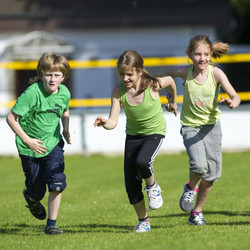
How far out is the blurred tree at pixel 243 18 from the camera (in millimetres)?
29266

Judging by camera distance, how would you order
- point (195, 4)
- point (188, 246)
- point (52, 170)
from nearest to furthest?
point (188, 246), point (52, 170), point (195, 4)

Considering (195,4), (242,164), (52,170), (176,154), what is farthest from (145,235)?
(195,4)

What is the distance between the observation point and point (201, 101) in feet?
22.6

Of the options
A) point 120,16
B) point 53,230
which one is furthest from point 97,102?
point 53,230

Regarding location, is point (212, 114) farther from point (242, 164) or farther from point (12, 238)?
point (242, 164)

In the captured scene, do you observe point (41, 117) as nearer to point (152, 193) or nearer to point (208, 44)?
point (152, 193)

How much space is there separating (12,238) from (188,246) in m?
2.24

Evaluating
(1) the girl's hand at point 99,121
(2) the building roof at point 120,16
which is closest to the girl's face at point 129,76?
(1) the girl's hand at point 99,121

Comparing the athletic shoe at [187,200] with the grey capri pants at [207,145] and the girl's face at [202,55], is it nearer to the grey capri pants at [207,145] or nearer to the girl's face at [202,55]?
the grey capri pants at [207,145]

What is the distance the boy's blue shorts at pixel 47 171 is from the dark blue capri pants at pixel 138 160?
664 millimetres

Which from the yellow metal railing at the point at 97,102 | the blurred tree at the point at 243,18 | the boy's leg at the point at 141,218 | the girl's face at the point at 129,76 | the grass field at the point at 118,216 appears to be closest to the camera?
the grass field at the point at 118,216

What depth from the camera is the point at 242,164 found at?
1354cm

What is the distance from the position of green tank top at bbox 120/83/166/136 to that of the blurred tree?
2304cm

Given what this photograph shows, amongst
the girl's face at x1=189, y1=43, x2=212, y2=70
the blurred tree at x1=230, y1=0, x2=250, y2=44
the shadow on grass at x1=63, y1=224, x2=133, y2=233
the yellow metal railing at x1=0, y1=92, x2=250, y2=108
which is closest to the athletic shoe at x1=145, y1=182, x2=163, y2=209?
the shadow on grass at x1=63, y1=224, x2=133, y2=233
